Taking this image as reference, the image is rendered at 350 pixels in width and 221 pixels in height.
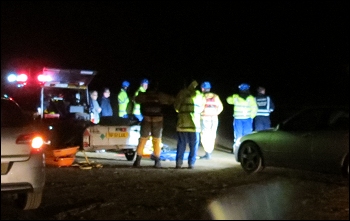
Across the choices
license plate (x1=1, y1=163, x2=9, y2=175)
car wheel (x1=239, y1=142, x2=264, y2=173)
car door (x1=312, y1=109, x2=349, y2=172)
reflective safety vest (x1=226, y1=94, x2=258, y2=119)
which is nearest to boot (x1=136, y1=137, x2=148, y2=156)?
car wheel (x1=239, y1=142, x2=264, y2=173)

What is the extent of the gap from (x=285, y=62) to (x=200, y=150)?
121ft

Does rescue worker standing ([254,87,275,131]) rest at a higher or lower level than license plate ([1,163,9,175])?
higher

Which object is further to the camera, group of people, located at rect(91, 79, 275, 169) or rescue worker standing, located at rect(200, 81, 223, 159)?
rescue worker standing, located at rect(200, 81, 223, 159)

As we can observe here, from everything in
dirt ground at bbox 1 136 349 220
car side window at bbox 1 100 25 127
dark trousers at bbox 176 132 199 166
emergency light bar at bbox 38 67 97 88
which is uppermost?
emergency light bar at bbox 38 67 97 88

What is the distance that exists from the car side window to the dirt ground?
1.24 metres

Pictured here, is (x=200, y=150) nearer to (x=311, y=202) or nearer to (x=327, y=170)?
(x=327, y=170)

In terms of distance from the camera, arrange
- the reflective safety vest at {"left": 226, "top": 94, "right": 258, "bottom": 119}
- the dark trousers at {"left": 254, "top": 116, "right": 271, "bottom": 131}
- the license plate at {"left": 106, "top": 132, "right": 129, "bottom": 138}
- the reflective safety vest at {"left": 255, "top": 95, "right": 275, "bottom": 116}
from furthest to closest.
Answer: the dark trousers at {"left": 254, "top": 116, "right": 271, "bottom": 131} → the reflective safety vest at {"left": 255, "top": 95, "right": 275, "bottom": 116} → the reflective safety vest at {"left": 226, "top": 94, "right": 258, "bottom": 119} → the license plate at {"left": 106, "top": 132, "right": 129, "bottom": 138}

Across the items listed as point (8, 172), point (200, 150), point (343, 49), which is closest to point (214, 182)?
point (8, 172)

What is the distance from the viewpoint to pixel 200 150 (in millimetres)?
17203

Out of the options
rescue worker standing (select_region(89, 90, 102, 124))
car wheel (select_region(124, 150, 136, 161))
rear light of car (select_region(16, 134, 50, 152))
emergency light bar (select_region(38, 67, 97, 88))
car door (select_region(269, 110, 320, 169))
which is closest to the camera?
rear light of car (select_region(16, 134, 50, 152))

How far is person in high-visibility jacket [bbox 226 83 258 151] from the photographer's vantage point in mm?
15000

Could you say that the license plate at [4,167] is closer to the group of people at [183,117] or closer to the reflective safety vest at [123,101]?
the group of people at [183,117]

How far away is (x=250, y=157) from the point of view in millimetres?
11727

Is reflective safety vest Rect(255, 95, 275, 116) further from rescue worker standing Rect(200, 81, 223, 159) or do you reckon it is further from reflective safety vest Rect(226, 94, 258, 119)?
rescue worker standing Rect(200, 81, 223, 159)
